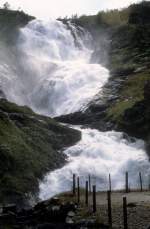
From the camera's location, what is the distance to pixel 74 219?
38094 mm

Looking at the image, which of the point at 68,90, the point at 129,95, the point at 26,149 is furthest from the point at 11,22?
the point at 26,149

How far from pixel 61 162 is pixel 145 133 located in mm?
21490

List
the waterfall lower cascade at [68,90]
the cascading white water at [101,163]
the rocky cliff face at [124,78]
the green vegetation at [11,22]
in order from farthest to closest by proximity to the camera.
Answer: the green vegetation at [11,22], the rocky cliff face at [124,78], the waterfall lower cascade at [68,90], the cascading white water at [101,163]

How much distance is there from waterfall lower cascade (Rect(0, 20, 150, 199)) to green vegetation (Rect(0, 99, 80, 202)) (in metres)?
1.93

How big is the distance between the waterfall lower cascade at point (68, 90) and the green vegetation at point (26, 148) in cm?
193

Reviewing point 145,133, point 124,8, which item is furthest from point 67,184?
point 124,8

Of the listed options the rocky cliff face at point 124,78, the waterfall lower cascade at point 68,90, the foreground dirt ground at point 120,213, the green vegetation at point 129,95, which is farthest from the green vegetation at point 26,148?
the foreground dirt ground at point 120,213

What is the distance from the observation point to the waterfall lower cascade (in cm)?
7312

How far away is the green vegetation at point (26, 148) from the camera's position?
5769 centimetres

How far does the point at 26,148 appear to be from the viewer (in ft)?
220

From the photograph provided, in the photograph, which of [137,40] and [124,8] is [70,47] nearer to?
[137,40]

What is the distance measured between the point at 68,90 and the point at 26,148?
57.3m

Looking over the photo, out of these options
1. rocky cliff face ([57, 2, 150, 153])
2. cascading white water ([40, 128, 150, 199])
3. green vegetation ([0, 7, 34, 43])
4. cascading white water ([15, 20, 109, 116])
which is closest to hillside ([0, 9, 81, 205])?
cascading white water ([40, 128, 150, 199])

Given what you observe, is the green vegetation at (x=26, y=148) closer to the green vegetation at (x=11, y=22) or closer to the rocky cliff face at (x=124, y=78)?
the rocky cliff face at (x=124, y=78)
